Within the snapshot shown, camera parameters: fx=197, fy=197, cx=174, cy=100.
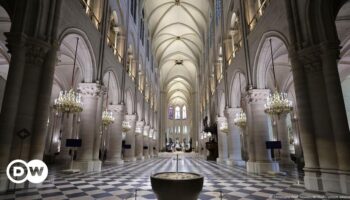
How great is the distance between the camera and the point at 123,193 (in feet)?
16.7

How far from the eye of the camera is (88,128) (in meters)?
10.0

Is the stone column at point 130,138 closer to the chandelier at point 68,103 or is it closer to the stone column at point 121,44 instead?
the stone column at point 121,44

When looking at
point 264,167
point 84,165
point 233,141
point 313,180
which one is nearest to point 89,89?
point 84,165

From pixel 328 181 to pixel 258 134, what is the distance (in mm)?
4592

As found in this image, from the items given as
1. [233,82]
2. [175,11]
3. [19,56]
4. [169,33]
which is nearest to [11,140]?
[19,56]

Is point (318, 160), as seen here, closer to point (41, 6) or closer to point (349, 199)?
point (349, 199)

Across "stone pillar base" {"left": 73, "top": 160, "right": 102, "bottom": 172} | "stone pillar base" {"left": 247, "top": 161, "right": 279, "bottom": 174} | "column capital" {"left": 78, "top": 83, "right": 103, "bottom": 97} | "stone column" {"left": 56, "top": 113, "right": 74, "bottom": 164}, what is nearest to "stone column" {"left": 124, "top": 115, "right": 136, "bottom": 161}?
"stone column" {"left": 56, "top": 113, "right": 74, "bottom": 164}

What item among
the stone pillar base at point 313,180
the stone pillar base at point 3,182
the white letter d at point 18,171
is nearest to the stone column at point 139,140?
the white letter d at point 18,171

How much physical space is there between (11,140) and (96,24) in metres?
7.89

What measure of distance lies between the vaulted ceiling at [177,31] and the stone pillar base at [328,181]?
21.7 meters

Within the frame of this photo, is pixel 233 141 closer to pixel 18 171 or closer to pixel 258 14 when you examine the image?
pixel 258 14

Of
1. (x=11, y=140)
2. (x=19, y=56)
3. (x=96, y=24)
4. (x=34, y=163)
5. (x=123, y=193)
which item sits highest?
(x=96, y=24)

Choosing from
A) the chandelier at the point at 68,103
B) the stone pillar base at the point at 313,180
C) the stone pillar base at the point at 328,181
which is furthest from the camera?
the chandelier at the point at 68,103

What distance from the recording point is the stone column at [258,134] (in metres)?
9.43
